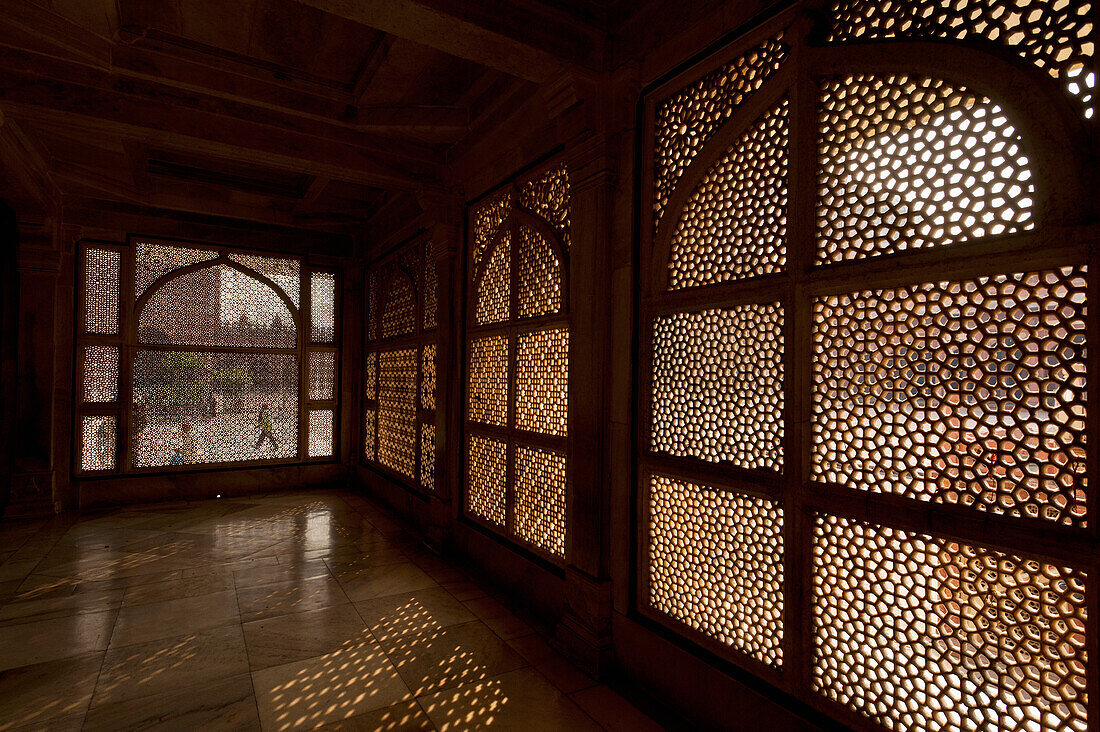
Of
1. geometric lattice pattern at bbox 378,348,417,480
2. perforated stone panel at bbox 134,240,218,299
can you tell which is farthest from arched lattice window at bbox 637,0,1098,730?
perforated stone panel at bbox 134,240,218,299

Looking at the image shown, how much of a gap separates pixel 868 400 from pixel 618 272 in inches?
53.1

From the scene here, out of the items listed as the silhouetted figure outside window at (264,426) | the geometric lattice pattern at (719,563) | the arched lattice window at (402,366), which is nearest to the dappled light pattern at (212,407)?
the silhouetted figure outside window at (264,426)

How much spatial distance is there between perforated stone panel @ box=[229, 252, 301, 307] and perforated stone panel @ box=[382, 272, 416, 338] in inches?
60.3

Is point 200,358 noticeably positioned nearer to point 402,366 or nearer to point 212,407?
point 212,407

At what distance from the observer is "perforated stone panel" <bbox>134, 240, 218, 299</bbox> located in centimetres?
626

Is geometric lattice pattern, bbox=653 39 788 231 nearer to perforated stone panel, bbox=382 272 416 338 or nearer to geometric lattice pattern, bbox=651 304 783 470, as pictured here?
geometric lattice pattern, bbox=651 304 783 470

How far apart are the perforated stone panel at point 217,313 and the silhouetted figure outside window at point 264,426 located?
824mm

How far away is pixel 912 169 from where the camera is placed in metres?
1.78

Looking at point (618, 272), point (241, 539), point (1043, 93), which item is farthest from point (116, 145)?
point (1043, 93)

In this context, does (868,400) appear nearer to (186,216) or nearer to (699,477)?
(699,477)

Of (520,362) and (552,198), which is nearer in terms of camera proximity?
(552,198)

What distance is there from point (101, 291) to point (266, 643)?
5031 millimetres

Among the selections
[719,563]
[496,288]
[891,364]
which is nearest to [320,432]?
[496,288]

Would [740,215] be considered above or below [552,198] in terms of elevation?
below
